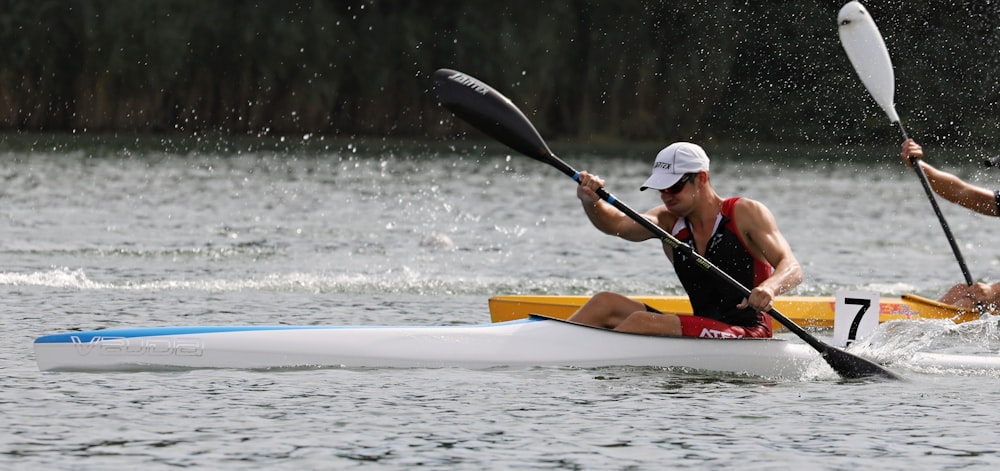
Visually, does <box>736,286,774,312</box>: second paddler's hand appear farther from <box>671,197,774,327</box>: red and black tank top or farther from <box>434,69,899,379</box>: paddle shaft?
<box>671,197,774,327</box>: red and black tank top

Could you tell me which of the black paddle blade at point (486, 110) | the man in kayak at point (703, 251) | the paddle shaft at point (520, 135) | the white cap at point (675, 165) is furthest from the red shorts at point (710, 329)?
the black paddle blade at point (486, 110)

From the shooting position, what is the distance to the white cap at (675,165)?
10.6 metres

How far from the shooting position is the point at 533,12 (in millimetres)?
65250

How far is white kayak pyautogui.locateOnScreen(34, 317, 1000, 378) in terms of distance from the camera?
432 inches

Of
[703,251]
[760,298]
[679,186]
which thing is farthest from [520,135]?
[760,298]

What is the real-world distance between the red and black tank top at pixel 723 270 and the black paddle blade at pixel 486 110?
1.40m

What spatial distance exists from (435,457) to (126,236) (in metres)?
15.5

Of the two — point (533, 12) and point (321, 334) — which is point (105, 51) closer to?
point (533, 12)

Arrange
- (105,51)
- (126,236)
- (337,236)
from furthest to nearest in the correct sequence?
(105,51) < (337,236) < (126,236)

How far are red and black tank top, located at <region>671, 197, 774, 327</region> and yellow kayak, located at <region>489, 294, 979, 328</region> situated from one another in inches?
106

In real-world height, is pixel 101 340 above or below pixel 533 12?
below

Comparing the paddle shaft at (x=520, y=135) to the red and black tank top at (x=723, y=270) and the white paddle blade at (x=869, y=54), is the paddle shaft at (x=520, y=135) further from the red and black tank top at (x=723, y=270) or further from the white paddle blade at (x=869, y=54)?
the white paddle blade at (x=869, y=54)

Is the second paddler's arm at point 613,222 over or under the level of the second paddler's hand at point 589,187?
under

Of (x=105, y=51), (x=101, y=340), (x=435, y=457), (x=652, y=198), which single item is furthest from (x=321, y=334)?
(x=105, y=51)
